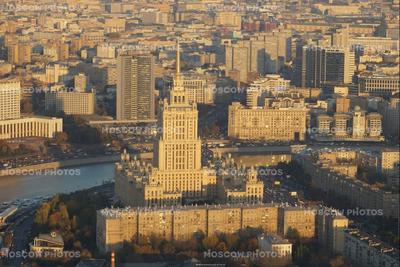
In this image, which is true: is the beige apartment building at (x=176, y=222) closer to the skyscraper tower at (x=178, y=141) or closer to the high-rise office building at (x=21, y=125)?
the skyscraper tower at (x=178, y=141)

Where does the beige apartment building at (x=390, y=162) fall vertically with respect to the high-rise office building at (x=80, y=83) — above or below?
below

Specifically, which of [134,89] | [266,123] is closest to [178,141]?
[266,123]

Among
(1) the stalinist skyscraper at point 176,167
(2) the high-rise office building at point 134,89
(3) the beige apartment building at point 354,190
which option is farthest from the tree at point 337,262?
(2) the high-rise office building at point 134,89

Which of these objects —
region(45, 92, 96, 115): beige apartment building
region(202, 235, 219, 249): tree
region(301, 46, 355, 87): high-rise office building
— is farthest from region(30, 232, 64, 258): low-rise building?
region(301, 46, 355, 87): high-rise office building

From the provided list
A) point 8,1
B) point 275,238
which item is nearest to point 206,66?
point 8,1

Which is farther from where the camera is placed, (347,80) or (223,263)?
(347,80)

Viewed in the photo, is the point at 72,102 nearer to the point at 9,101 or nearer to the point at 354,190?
the point at 9,101

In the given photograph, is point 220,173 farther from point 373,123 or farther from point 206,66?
point 206,66
